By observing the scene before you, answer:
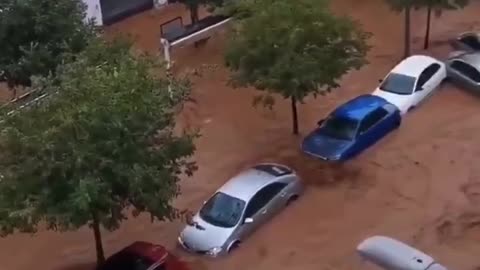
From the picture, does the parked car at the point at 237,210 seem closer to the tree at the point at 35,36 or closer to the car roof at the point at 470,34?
the tree at the point at 35,36

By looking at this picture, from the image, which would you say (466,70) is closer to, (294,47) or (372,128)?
(372,128)

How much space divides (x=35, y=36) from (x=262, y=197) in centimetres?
601

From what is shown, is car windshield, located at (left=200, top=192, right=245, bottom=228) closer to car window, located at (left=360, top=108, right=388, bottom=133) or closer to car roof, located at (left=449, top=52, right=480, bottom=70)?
car window, located at (left=360, top=108, right=388, bottom=133)

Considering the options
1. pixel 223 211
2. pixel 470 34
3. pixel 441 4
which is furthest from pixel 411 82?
pixel 223 211

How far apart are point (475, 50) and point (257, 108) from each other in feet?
19.8

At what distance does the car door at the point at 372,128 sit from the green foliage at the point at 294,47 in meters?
1.22

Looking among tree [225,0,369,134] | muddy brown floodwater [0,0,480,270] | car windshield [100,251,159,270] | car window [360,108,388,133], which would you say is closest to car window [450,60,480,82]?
muddy brown floodwater [0,0,480,270]

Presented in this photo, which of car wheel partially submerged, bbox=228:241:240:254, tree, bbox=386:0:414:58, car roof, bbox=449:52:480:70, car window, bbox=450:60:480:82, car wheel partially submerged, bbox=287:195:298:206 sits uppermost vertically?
tree, bbox=386:0:414:58

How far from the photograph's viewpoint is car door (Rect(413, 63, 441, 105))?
21906 mm

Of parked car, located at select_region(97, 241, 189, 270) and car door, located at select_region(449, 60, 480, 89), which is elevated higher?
car door, located at select_region(449, 60, 480, 89)

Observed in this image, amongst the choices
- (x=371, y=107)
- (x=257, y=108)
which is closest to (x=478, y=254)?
(x=371, y=107)

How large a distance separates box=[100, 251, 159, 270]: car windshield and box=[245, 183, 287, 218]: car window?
2318 millimetres

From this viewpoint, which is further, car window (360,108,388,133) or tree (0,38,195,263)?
car window (360,108,388,133)

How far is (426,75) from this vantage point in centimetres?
2222
